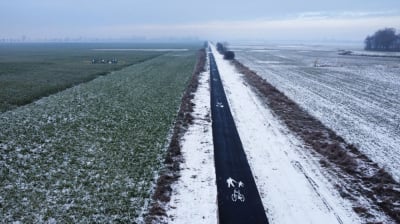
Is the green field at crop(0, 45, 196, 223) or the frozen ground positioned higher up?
the green field at crop(0, 45, 196, 223)

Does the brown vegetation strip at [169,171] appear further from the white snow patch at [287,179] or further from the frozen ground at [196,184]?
the white snow patch at [287,179]

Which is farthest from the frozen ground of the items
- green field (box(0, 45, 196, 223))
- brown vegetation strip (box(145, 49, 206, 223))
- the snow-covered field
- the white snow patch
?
the snow-covered field

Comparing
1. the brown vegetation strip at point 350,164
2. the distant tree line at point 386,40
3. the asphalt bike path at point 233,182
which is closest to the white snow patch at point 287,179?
the asphalt bike path at point 233,182

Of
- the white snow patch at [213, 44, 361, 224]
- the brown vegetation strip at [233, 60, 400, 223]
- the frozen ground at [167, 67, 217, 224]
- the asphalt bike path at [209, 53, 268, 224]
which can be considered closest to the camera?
the asphalt bike path at [209, 53, 268, 224]

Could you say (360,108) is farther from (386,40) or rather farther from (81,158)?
(386,40)

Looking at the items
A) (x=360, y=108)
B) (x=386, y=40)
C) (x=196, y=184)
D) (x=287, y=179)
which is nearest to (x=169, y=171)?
(x=196, y=184)

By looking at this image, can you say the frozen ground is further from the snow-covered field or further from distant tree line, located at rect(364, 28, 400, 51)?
distant tree line, located at rect(364, 28, 400, 51)
